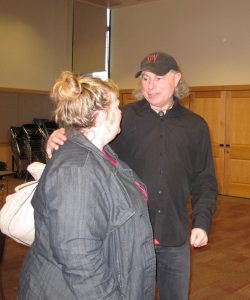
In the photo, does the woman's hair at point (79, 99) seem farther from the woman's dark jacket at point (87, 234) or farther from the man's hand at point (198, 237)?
the man's hand at point (198, 237)

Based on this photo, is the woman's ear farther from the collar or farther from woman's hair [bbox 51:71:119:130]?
the collar

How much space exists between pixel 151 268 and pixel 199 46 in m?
7.91

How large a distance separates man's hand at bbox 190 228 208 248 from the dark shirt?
1.3 inches

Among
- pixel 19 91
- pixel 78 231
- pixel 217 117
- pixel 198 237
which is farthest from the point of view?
pixel 19 91

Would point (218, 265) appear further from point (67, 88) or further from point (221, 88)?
point (221, 88)

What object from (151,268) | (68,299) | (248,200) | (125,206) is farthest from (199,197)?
(248,200)

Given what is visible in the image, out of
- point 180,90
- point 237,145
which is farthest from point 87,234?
point 237,145

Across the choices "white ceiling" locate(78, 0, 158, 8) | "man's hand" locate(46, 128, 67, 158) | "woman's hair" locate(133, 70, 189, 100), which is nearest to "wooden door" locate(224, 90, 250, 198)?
"white ceiling" locate(78, 0, 158, 8)

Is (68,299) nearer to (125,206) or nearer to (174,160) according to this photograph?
A: (125,206)

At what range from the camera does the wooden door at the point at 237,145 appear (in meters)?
8.13

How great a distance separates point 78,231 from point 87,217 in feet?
0.16

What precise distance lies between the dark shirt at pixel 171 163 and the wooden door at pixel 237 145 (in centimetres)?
632

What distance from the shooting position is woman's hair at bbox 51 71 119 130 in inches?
53.8

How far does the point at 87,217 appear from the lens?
1.23 metres
